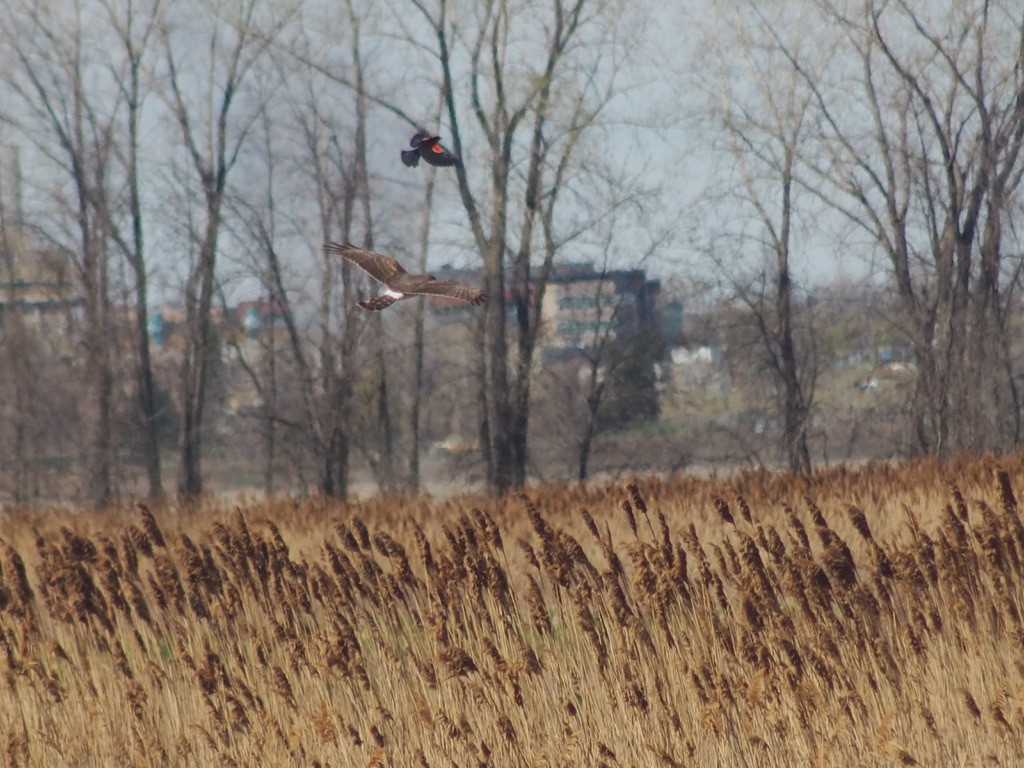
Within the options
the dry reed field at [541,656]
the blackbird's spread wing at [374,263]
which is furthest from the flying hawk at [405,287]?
the dry reed field at [541,656]

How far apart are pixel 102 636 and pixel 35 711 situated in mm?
638

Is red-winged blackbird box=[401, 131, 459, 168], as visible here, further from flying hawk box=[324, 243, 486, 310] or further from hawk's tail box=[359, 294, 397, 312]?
hawk's tail box=[359, 294, 397, 312]

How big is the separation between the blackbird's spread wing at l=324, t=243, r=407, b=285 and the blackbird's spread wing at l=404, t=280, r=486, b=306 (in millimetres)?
247

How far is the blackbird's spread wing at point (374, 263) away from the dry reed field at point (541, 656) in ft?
3.64

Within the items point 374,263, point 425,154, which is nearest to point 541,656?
point 374,263

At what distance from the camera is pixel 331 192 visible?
22.1m

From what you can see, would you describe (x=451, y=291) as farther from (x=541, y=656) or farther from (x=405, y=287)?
(x=541, y=656)

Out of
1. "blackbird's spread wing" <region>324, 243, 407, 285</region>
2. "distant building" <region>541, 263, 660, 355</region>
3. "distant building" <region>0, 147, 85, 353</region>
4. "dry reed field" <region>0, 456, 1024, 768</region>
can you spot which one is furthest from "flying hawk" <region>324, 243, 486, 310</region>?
"distant building" <region>0, 147, 85, 353</region>

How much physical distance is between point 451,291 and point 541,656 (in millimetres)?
2032

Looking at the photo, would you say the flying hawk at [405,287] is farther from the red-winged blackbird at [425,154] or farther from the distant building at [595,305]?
the distant building at [595,305]

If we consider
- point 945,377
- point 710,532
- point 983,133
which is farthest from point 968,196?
point 710,532

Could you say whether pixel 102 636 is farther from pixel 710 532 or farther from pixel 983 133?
pixel 983 133

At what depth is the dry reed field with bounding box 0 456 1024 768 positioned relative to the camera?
5293 mm

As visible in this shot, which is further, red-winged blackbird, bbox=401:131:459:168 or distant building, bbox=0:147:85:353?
distant building, bbox=0:147:85:353
